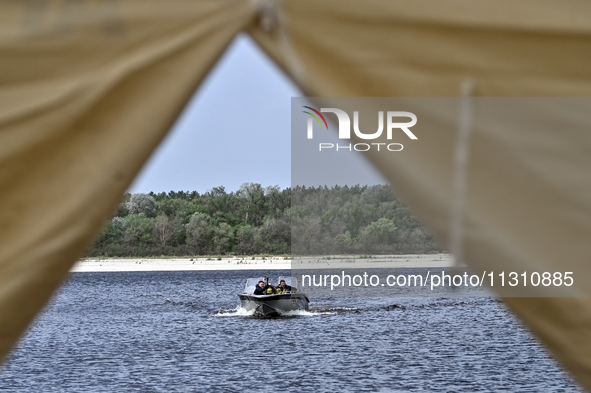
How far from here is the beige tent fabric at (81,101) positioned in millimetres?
1360

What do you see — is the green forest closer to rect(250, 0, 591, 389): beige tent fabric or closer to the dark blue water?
the dark blue water

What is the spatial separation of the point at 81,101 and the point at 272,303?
29.8m

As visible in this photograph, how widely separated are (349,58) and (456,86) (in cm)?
26

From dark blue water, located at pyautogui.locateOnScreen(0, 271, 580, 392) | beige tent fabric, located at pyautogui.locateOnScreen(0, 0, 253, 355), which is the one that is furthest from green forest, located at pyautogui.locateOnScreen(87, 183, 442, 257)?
beige tent fabric, located at pyautogui.locateOnScreen(0, 0, 253, 355)

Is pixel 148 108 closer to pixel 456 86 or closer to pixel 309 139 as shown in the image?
pixel 309 139

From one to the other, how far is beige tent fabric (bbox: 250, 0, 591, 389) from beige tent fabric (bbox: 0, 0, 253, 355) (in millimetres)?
239

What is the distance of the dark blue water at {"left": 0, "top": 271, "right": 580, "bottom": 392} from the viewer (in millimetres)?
20078

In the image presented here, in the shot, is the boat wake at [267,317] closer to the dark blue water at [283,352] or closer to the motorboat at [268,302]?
the dark blue water at [283,352]

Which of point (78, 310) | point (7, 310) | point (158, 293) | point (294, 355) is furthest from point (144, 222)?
point (7, 310)

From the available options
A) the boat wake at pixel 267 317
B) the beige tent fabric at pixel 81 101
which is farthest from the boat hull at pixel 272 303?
the beige tent fabric at pixel 81 101

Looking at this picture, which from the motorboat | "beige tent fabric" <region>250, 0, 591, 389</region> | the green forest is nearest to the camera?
"beige tent fabric" <region>250, 0, 591, 389</region>

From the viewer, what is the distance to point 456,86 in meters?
1.35

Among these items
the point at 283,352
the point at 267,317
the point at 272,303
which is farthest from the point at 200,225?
the point at 283,352

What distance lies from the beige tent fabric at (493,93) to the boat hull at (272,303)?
27537 mm
